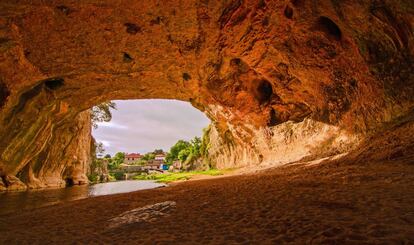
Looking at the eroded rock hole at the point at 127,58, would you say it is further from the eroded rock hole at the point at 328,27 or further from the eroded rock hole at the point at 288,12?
the eroded rock hole at the point at 328,27

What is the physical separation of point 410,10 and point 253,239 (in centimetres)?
811

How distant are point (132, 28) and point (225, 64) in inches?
274

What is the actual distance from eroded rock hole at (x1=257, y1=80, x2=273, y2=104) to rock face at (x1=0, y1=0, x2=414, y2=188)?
83mm

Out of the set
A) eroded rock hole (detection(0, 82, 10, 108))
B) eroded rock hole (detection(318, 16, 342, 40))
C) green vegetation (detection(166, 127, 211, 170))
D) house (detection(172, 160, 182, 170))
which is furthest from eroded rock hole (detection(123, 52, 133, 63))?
house (detection(172, 160, 182, 170))

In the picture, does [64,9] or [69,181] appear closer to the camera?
[64,9]

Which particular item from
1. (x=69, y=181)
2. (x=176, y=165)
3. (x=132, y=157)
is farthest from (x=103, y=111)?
(x=132, y=157)

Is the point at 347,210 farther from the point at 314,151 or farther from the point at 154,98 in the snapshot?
the point at 154,98

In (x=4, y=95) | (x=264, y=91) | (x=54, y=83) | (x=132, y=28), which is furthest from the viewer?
(x=264, y=91)

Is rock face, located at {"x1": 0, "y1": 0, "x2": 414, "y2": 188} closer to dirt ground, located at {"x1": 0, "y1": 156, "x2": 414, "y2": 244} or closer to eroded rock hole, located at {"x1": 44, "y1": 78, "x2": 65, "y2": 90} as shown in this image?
eroded rock hole, located at {"x1": 44, "y1": 78, "x2": 65, "y2": 90}

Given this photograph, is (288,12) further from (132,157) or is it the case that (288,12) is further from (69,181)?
(132,157)

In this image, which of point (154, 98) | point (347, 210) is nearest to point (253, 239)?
point (347, 210)

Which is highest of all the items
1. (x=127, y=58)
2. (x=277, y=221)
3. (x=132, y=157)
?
(x=132, y=157)

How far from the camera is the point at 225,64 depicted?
17.1 meters

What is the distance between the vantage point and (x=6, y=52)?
11711 millimetres
